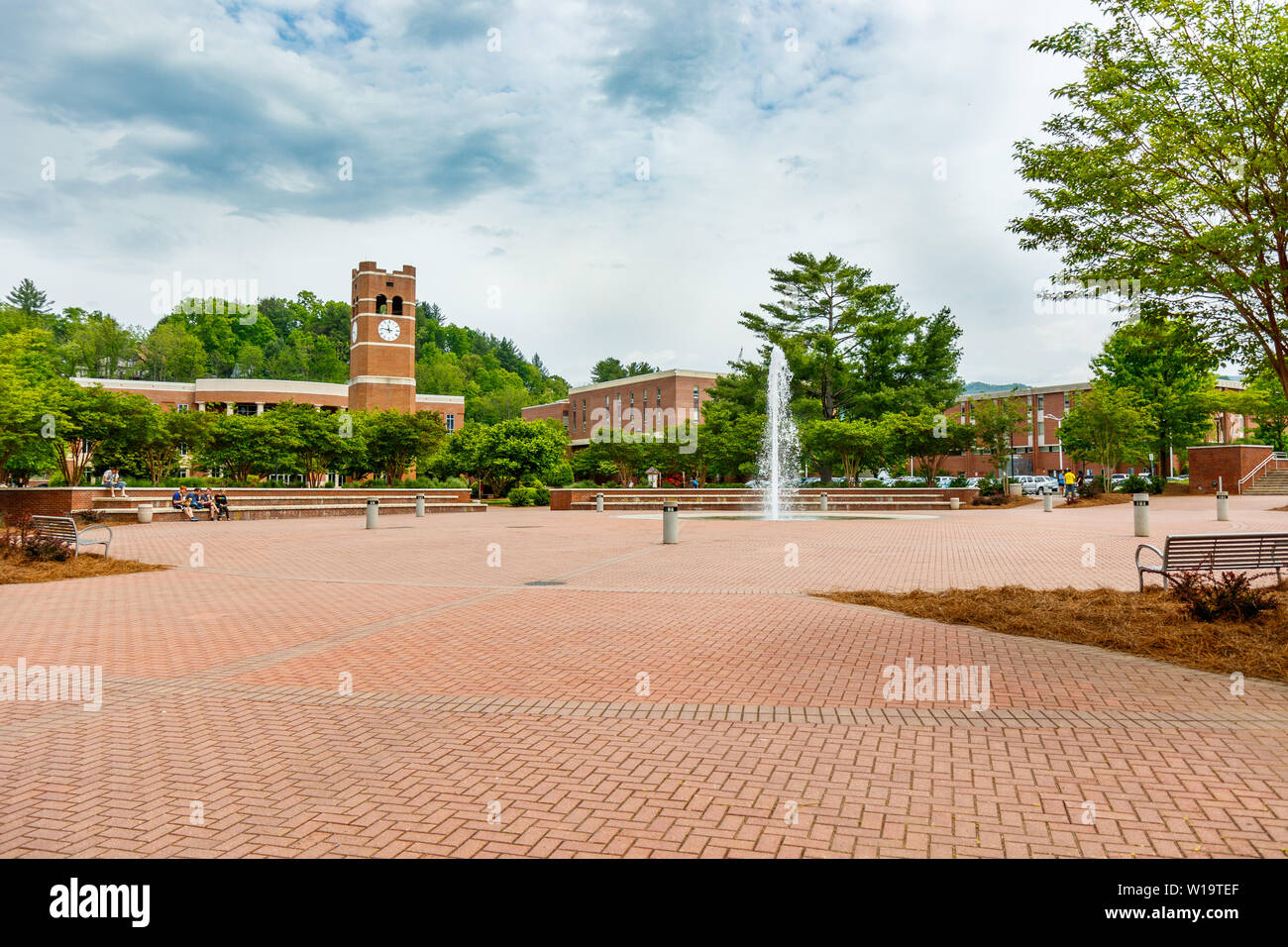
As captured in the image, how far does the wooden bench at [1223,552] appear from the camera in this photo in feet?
30.6

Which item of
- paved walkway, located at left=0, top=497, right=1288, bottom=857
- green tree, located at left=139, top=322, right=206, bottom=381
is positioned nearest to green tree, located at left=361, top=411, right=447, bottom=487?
paved walkway, located at left=0, top=497, right=1288, bottom=857

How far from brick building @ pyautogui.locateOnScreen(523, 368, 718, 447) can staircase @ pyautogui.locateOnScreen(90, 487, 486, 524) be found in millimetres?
37850

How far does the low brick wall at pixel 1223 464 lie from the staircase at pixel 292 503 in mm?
38265

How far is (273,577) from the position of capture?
1322 cm

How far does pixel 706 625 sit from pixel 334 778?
4.97m

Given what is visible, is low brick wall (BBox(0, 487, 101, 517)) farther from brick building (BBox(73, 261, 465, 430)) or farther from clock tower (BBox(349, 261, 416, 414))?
clock tower (BBox(349, 261, 416, 414))

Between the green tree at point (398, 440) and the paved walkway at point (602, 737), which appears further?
the green tree at point (398, 440)

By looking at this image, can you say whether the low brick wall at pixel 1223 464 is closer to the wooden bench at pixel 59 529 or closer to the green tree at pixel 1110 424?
the green tree at pixel 1110 424

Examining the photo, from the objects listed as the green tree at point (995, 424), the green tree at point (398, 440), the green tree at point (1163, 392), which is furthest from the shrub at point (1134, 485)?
the green tree at point (398, 440)

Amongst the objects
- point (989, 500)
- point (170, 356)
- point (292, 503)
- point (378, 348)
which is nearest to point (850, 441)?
point (989, 500)

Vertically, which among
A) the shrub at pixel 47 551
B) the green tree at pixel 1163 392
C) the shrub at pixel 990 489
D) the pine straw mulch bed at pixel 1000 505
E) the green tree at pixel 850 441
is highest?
the green tree at pixel 1163 392

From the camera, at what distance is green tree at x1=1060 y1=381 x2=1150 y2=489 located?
138ft

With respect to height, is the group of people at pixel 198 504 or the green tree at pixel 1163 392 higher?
the green tree at pixel 1163 392
